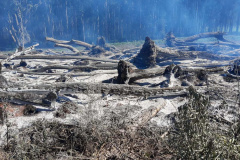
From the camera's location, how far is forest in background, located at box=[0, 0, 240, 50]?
102 ft

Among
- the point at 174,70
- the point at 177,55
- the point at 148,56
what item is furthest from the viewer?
the point at 177,55

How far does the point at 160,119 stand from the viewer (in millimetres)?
4430

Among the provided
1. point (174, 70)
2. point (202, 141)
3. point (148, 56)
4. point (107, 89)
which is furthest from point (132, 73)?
point (202, 141)

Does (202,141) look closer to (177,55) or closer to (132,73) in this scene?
(132,73)

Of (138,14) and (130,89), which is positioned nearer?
(130,89)

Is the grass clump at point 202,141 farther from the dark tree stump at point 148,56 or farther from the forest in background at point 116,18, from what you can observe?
the forest in background at point 116,18

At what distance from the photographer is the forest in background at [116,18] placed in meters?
31.2

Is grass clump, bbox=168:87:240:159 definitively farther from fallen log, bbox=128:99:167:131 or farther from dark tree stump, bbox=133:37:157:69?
dark tree stump, bbox=133:37:157:69

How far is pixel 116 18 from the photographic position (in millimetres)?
33500

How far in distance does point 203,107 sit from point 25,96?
5.47 meters

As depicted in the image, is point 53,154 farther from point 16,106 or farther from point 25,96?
point 25,96

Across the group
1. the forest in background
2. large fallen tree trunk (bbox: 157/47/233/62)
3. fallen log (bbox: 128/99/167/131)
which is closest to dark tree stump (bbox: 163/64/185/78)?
fallen log (bbox: 128/99/167/131)

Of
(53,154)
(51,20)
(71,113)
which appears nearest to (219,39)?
(71,113)

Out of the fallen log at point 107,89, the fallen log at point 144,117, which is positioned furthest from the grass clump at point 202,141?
the fallen log at point 107,89
